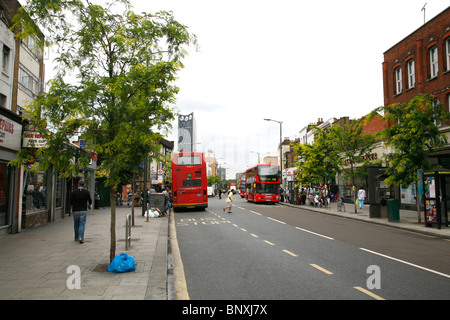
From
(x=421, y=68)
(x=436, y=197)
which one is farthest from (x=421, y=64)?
(x=436, y=197)

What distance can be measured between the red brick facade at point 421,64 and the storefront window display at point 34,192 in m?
23.7

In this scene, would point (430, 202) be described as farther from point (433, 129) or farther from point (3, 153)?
point (3, 153)

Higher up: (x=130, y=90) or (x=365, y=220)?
(x=130, y=90)

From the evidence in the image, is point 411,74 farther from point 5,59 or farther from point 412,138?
point 5,59

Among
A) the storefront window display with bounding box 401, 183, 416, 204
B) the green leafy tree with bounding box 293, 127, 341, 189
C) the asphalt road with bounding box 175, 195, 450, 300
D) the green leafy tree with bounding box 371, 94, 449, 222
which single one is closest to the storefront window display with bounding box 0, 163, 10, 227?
the asphalt road with bounding box 175, 195, 450, 300

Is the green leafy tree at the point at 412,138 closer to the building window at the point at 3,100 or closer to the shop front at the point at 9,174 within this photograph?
the shop front at the point at 9,174

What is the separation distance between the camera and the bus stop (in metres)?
Answer: 15.2

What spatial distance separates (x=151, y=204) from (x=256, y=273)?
15.9 meters

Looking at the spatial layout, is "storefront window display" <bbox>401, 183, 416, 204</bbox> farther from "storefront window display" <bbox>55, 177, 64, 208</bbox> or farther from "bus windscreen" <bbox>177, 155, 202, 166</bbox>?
"storefront window display" <bbox>55, 177, 64, 208</bbox>

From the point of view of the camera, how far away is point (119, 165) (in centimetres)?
719

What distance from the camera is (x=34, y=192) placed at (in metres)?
15.5

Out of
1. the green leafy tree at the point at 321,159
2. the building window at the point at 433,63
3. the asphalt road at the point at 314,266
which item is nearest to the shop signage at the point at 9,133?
the asphalt road at the point at 314,266

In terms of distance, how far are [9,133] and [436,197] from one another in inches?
677

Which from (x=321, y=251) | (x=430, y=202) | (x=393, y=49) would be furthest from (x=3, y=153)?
(x=393, y=49)
